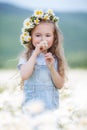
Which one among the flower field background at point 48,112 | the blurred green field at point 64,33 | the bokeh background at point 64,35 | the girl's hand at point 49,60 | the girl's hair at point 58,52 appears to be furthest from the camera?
the blurred green field at point 64,33

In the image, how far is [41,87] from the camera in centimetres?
201

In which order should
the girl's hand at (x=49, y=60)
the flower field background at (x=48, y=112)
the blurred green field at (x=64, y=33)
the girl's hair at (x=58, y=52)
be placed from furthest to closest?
the blurred green field at (x=64, y=33), the girl's hair at (x=58, y=52), the girl's hand at (x=49, y=60), the flower field background at (x=48, y=112)

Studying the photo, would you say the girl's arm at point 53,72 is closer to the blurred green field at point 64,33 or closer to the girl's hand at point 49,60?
the girl's hand at point 49,60

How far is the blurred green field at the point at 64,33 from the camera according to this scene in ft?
10.3

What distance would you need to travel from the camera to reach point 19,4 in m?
3.10

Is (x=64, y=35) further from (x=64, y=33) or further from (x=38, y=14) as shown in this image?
(x=38, y=14)

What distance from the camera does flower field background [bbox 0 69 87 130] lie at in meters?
1.37

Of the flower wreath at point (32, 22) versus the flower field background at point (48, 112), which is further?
the flower wreath at point (32, 22)

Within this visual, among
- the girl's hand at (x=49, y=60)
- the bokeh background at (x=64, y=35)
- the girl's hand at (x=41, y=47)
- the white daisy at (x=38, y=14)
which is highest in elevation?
the white daisy at (x=38, y=14)

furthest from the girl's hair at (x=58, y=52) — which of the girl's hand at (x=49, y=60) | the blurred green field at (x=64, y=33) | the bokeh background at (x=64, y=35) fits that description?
the blurred green field at (x=64, y=33)

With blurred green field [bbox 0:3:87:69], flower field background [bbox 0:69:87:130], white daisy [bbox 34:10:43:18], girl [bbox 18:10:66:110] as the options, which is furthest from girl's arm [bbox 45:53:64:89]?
blurred green field [bbox 0:3:87:69]

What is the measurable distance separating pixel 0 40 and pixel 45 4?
18.2 inches

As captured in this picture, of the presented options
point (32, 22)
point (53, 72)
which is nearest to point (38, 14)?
point (32, 22)

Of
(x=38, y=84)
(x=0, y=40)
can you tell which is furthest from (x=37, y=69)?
(x=0, y=40)
